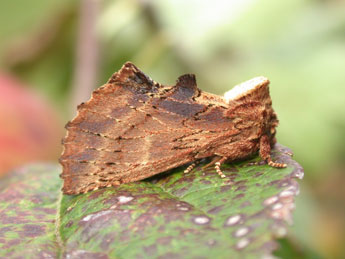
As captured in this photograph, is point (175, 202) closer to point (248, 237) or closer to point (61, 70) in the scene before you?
point (248, 237)

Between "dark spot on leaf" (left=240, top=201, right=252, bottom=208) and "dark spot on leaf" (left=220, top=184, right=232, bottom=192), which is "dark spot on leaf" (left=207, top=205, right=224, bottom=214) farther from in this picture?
"dark spot on leaf" (left=220, top=184, right=232, bottom=192)

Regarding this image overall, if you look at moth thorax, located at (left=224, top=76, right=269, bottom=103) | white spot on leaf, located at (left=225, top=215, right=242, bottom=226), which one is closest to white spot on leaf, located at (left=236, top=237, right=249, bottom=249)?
white spot on leaf, located at (left=225, top=215, right=242, bottom=226)

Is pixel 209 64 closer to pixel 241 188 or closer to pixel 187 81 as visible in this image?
pixel 187 81

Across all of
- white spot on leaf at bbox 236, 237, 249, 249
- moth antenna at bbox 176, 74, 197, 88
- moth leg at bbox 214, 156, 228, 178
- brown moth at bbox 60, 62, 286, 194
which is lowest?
white spot on leaf at bbox 236, 237, 249, 249

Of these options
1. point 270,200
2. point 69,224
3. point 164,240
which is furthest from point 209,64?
point 164,240

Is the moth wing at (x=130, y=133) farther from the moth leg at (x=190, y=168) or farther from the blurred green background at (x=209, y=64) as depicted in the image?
the blurred green background at (x=209, y=64)

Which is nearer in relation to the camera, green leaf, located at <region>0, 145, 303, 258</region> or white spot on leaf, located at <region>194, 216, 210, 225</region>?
green leaf, located at <region>0, 145, 303, 258</region>

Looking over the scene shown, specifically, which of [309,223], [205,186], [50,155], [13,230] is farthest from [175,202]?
[309,223]

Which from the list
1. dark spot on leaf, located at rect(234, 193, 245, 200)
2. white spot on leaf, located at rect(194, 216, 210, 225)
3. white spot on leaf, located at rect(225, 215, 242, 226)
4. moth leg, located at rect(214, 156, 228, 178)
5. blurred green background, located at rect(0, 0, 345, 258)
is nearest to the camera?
white spot on leaf, located at rect(225, 215, 242, 226)
